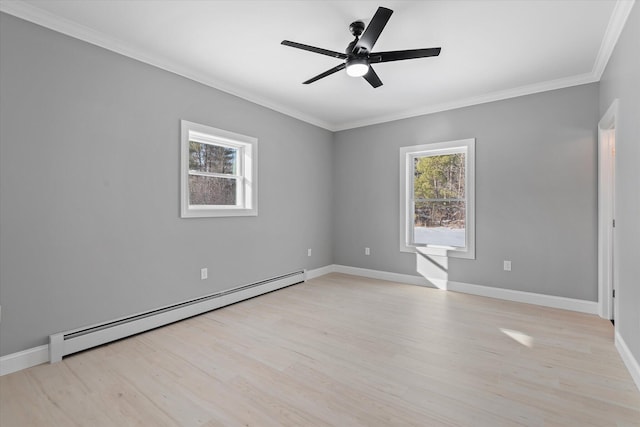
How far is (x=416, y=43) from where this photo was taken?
8.93ft

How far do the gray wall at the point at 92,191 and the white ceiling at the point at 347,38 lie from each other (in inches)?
8.6

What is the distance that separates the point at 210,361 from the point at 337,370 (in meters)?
0.99

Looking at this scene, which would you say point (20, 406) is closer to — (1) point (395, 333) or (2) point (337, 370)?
(2) point (337, 370)

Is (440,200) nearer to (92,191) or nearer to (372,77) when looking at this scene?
(372,77)

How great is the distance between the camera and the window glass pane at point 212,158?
3.46m

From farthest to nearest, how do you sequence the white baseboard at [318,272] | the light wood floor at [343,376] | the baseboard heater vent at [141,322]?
the white baseboard at [318,272]
the baseboard heater vent at [141,322]
the light wood floor at [343,376]

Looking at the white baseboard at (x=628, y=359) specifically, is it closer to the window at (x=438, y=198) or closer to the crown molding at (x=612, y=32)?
the window at (x=438, y=198)

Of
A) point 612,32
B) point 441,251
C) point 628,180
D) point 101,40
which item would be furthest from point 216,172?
point 612,32

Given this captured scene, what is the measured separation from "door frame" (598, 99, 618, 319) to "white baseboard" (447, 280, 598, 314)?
0.48 ft

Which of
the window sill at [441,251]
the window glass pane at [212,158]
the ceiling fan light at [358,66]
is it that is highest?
the ceiling fan light at [358,66]

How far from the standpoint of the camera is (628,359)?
7.21 feet

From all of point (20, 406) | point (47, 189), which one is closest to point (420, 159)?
point (47, 189)

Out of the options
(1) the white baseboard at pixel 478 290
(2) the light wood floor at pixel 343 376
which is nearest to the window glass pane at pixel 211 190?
(2) the light wood floor at pixel 343 376

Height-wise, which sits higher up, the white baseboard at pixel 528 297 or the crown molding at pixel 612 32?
the crown molding at pixel 612 32
